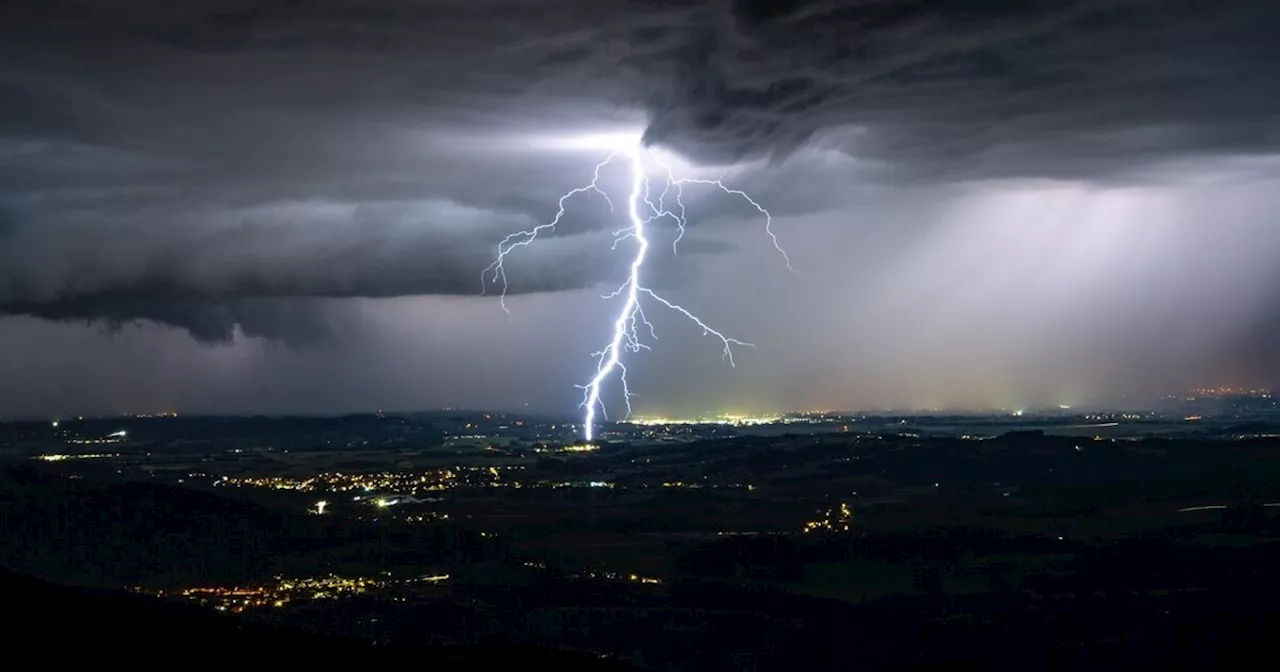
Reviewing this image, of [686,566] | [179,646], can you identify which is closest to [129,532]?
[686,566]

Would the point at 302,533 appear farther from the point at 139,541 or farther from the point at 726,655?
the point at 726,655

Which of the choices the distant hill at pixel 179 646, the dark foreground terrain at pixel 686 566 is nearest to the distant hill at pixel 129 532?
the dark foreground terrain at pixel 686 566

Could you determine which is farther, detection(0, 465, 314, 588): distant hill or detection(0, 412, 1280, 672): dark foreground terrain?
detection(0, 465, 314, 588): distant hill

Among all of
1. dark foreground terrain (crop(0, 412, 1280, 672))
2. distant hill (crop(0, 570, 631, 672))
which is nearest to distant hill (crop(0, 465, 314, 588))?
dark foreground terrain (crop(0, 412, 1280, 672))

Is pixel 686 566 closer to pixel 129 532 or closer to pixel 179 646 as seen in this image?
pixel 129 532

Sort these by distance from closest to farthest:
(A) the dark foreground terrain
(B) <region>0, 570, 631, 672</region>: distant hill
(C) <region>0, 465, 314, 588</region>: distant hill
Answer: (B) <region>0, 570, 631, 672</region>: distant hill → (A) the dark foreground terrain → (C) <region>0, 465, 314, 588</region>: distant hill

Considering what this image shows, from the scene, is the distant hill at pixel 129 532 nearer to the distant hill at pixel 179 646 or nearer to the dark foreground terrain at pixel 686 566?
the dark foreground terrain at pixel 686 566

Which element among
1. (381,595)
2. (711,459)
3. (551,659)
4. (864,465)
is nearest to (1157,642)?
(551,659)

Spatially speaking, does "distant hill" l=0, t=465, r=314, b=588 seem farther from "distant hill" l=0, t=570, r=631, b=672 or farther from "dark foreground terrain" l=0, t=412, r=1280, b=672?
"distant hill" l=0, t=570, r=631, b=672
